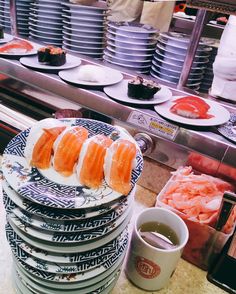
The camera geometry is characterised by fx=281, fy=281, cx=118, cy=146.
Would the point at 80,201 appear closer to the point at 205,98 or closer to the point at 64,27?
the point at 205,98

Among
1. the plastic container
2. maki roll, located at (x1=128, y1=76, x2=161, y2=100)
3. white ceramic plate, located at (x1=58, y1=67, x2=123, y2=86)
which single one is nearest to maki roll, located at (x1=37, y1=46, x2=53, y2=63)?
white ceramic plate, located at (x1=58, y1=67, x2=123, y2=86)

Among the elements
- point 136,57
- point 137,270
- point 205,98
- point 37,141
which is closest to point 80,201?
point 37,141

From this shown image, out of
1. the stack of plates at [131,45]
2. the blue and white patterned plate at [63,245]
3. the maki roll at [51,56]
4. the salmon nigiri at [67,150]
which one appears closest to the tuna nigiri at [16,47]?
the maki roll at [51,56]

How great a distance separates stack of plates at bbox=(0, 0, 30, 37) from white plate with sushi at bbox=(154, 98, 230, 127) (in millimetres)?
1118

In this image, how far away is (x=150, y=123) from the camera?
3.44 feet

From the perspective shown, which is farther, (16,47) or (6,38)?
(6,38)

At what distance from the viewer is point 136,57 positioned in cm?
136

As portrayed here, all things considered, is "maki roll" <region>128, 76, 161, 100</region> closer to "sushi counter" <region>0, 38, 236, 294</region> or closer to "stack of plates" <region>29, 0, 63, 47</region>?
"sushi counter" <region>0, 38, 236, 294</region>

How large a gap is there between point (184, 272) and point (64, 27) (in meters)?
1.32

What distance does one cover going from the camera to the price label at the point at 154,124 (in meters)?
1.01

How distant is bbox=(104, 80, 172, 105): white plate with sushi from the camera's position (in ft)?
3.59

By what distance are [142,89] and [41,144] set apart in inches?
20.9

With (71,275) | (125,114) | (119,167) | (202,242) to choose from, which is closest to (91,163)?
(119,167)

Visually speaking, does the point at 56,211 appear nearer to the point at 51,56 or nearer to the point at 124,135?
the point at 124,135
